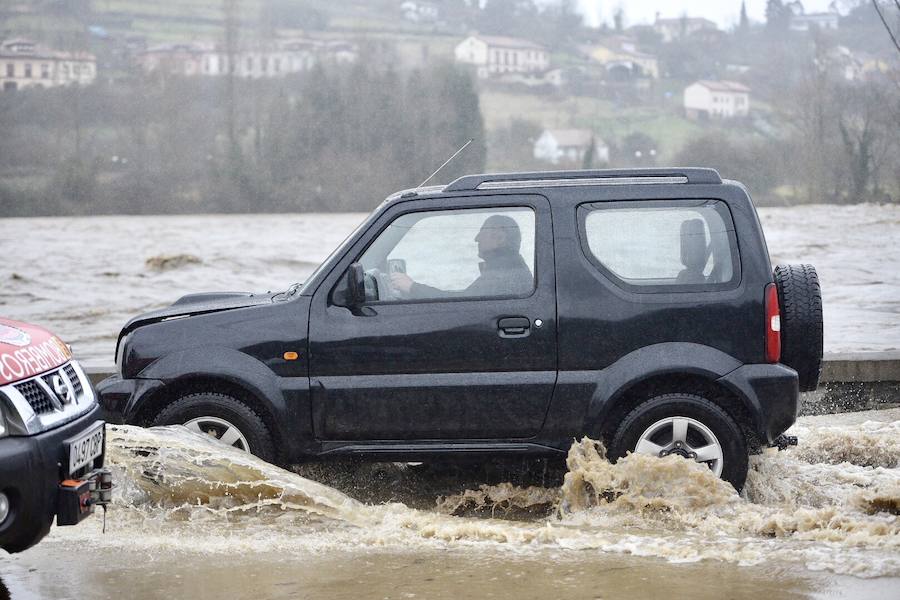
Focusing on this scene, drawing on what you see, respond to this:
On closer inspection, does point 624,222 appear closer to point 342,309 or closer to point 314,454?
point 342,309

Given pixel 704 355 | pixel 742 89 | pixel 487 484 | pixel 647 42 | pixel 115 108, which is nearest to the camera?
pixel 704 355

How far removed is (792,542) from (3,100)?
433ft

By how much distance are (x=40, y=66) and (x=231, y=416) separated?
137m

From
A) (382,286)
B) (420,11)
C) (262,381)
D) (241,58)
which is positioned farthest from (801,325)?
(420,11)

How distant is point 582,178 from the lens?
21.0ft

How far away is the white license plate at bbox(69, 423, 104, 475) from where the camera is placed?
15.1ft

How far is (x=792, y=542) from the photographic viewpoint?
5613 mm

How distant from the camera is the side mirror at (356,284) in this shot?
614 centimetres

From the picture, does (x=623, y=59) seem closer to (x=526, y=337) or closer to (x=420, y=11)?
(x=420, y=11)

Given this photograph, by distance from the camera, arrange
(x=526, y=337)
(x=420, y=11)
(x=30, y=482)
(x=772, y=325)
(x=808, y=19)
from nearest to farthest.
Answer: (x=30, y=482), (x=772, y=325), (x=526, y=337), (x=808, y=19), (x=420, y=11)

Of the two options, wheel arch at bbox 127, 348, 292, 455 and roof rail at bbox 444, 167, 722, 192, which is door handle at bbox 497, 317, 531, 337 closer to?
roof rail at bbox 444, 167, 722, 192

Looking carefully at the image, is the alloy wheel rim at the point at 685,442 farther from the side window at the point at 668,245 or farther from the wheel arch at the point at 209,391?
the wheel arch at the point at 209,391

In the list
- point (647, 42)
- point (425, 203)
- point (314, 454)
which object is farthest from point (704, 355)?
point (647, 42)

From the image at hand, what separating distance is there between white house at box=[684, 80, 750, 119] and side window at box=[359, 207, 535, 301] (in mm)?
124330
